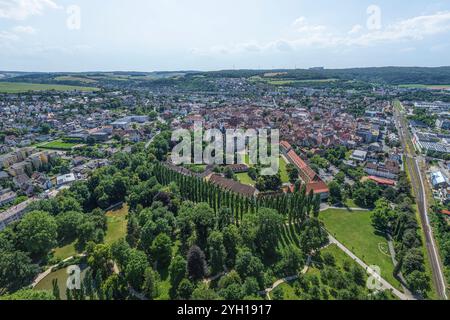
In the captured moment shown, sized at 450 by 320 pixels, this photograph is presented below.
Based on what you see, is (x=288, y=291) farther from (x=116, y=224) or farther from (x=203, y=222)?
(x=116, y=224)

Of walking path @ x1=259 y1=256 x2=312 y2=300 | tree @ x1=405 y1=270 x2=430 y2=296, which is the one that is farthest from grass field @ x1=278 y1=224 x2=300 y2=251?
tree @ x1=405 y1=270 x2=430 y2=296

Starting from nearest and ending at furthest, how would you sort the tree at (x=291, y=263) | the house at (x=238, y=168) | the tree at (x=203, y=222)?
the tree at (x=291, y=263)
the tree at (x=203, y=222)
the house at (x=238, y=168)

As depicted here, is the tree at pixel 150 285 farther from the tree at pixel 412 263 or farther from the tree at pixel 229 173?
the tree at pixel 412 263

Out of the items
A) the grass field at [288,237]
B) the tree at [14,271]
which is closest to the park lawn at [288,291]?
the grass field at [288,237]

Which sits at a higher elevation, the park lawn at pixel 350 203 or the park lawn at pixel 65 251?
the park lawn at pixel 350 203

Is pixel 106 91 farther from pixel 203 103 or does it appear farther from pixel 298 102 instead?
pixel 298 102

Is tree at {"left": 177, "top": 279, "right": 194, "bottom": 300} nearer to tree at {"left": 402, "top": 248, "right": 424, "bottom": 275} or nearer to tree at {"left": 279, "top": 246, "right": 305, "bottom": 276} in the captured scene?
tree at {"left": 279, "top": 246, "right": 305, "bottom": 276}

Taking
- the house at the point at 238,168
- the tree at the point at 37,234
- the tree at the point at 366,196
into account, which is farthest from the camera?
the house at the point at 238,168

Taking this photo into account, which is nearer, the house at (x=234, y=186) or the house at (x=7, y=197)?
the house at (x=7, y=197)

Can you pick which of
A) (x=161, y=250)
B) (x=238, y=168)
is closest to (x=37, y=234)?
(x=161, y=250)
